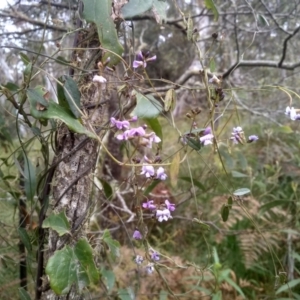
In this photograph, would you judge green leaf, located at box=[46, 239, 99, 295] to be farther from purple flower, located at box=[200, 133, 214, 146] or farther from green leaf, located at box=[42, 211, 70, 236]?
purple flower, located at box=[200, 133, 214, 146]

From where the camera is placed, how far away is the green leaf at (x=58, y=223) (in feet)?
2.37

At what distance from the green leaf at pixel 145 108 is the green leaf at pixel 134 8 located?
0.46 feet

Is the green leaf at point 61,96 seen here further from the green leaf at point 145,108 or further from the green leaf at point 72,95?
the green leaf at point 145,108

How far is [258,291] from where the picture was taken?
198 centimetres

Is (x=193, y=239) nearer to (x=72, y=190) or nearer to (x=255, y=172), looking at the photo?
(x=255, y=172)

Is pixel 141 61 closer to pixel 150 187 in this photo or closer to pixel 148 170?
pixel 148 170

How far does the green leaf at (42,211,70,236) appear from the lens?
722 mm

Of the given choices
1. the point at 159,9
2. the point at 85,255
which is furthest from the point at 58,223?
the point at 159,9

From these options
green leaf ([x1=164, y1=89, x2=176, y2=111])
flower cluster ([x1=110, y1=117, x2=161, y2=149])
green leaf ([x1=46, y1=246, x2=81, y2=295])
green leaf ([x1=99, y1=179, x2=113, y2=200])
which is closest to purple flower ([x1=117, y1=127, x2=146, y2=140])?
flower cluster ([x1=110, y1=117, x2=161, y2=149])

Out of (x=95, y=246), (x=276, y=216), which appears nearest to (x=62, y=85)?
(x=95, y=246)

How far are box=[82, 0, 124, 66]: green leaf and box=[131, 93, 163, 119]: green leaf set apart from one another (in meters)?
0.09

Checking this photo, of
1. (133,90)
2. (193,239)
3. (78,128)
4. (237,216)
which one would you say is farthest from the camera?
(193,239)

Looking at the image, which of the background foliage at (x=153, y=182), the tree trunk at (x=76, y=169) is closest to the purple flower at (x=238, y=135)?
the background foliage at (x=153, y=182)

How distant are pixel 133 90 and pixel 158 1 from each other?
158mm
